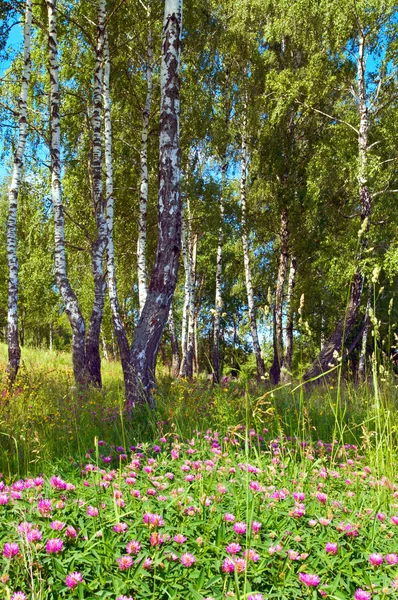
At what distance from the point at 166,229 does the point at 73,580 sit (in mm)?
4724

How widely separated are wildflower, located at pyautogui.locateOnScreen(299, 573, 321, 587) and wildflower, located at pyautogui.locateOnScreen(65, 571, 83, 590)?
0.85 meters

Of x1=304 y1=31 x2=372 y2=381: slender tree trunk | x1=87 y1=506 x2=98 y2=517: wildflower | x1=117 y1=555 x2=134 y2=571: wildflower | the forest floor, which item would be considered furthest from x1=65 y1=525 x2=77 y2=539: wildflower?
x1=304 y1=31 x2=372 y2=381: slender tree trunk

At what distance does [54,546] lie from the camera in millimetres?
1719

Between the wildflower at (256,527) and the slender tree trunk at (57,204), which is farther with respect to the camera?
the slender tree trunk at (57,204)

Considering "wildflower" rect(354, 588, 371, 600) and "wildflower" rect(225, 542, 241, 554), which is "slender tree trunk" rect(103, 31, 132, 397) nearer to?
"wildflower" rect(225, 542, 241, 554)

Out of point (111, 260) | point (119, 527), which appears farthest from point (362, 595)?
point (111, 260)

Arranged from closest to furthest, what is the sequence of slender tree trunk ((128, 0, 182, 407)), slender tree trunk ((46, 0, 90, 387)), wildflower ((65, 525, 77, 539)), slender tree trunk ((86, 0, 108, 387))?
1. wildflower ((65, 525, 77, 539))
2. slender tree trunk ((128, 0, 182, 407))
3. slender tree trunk ((46, 0, 90, 387))
4. slender tree trunk ((86, 0, 108, 387))

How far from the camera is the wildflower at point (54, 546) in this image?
1712 mm

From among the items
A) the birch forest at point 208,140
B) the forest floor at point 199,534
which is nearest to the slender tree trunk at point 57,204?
the birch forest at point 208,140

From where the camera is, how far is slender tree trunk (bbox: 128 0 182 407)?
19.3ft

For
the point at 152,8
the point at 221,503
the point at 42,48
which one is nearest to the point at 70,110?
the point at 42,48

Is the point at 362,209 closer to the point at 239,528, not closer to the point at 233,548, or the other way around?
the point at 239,528

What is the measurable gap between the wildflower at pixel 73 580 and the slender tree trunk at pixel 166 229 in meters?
Result: 4.19

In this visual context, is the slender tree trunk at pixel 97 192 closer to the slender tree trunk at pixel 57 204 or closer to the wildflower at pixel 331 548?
the slender tree trunk at pixel 57 204
